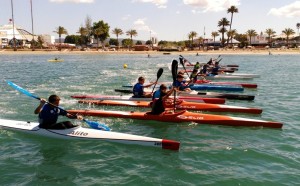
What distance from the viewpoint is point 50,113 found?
32.6ft

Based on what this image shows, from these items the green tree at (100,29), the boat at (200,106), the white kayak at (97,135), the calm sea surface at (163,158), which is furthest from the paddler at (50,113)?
the green tree at (100,29)

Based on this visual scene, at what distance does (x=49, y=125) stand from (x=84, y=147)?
4.82 ft

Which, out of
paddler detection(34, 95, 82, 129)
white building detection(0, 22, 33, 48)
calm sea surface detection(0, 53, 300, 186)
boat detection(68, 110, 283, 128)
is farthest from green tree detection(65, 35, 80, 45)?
paddler detection(34, 95, 82, 129)

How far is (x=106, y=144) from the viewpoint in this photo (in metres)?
9.85

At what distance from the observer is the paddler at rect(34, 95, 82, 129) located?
9.66 metres

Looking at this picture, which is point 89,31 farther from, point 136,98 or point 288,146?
point 288,146

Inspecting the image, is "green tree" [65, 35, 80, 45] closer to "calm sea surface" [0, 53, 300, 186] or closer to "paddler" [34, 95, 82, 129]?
Answer: "calm sea surface" [0, 53, 300, 186]

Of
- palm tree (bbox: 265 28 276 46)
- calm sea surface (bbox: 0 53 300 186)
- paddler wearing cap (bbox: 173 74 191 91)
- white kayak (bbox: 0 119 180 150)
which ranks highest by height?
palm tree (bbox: 265 28 276 46)

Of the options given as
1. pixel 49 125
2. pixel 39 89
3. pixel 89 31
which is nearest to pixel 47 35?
pixel 89 31

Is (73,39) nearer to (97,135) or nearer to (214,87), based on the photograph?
(214,87)

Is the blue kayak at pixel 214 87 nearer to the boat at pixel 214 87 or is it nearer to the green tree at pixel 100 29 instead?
the boat at pixel 214 87

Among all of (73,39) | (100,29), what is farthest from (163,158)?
(73,39)

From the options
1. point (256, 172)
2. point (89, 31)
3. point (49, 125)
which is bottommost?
point (256, 172)

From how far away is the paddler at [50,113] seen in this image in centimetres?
966
